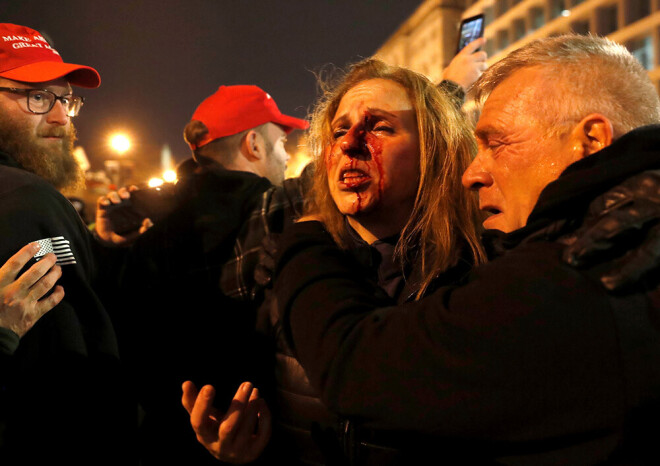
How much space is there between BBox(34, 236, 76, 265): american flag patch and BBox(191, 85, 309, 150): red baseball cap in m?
1.36

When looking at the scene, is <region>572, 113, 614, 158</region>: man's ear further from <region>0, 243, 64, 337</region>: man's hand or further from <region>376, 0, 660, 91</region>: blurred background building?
<region>376, 0, 660, 91</region>: blurred background building

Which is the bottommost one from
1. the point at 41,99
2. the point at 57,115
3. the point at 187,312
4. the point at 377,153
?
the point at 187,312

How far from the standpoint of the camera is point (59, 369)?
6.73ft

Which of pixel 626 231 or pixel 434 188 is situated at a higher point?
pixel 626 231

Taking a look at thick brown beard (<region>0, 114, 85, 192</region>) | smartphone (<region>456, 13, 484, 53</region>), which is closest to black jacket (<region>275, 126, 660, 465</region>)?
smartphone (<region>456, 13, 484, 53</region>)

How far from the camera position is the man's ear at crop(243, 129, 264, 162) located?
3.37 m

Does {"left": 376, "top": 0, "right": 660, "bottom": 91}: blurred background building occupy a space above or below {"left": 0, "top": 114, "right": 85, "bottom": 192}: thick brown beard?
below

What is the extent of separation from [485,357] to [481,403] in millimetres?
106

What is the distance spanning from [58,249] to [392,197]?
1457mm

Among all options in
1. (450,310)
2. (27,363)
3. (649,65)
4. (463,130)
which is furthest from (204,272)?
(649,65)

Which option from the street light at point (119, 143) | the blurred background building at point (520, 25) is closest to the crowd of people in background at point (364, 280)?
the street light at point (119, 143)

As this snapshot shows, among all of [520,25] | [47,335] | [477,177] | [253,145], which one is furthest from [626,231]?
[520,25]

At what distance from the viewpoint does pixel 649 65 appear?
36219 millimetres

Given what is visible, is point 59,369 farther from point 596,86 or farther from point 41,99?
point 596,86
